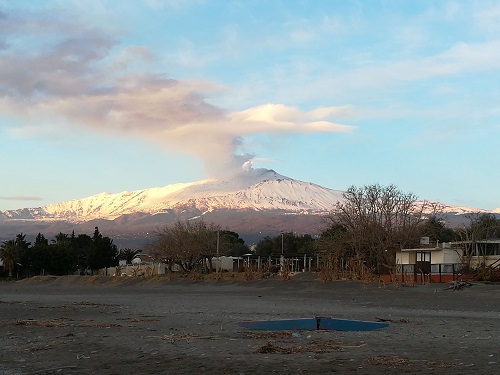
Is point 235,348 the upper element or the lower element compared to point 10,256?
lower

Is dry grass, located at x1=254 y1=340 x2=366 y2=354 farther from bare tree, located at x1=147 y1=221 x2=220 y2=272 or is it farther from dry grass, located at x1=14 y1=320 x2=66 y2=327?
bare tree, located at x1=147 y1=221 x2=220 y2=272

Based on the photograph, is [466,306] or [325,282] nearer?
[466,306]

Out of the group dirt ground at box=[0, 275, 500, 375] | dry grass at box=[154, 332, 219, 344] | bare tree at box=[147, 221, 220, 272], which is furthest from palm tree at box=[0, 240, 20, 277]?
dry grass at box=[154, 332, 219, 344]

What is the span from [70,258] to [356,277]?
73572mm

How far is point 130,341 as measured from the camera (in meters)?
13.0

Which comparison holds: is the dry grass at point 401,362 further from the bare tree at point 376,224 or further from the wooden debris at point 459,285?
the bare tree at point 376,224


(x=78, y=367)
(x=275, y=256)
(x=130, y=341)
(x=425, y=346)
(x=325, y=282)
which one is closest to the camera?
(x=78, y=367)

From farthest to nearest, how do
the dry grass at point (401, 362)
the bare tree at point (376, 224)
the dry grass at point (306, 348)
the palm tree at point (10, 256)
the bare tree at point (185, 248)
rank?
the palm tree at point (10, 256)
the bare tree at point (185, 248)
the bare tree at point (376, 224)
the dry grass at point (306, 348)
the dry grass at point (401, 362)

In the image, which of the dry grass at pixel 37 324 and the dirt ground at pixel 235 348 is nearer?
the dirt ground at pixel 235 348


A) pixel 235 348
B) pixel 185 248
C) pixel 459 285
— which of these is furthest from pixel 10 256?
pixel 235 348

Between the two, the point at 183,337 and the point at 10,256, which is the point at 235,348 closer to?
the point at 183,337

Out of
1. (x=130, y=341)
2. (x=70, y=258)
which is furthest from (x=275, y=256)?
(x=130, y=341)

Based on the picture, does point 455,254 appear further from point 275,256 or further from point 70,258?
point 70,258

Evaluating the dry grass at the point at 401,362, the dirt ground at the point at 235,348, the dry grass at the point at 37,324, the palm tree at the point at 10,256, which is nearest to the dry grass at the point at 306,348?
the dirt ground at the point at 235,348
